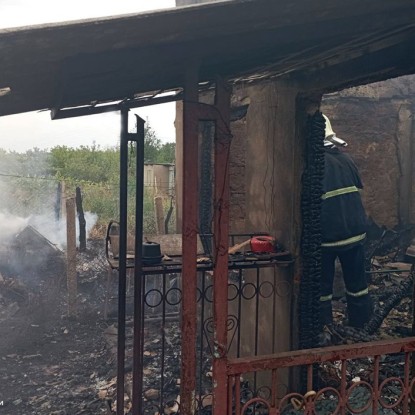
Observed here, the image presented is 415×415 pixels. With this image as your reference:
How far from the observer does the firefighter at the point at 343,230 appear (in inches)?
211

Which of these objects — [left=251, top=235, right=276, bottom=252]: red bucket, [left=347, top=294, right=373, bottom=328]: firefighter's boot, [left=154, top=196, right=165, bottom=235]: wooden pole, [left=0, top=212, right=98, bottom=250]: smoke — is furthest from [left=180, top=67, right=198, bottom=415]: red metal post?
[left=0, top=212, right=98, bottom=250]: smoke

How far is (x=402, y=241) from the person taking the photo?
883 centimetres

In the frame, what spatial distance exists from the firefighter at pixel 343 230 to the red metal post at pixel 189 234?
9.37ft

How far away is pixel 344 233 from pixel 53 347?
4671 millimetres

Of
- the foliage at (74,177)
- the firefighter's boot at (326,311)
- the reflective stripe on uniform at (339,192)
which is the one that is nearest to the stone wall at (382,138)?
the reflective stripe on uniform at (339,192)

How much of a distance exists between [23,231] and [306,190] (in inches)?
313

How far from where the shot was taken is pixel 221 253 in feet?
9.05

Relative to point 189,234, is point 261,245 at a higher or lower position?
lower

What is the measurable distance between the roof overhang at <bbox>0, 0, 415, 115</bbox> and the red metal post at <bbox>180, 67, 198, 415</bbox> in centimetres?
21

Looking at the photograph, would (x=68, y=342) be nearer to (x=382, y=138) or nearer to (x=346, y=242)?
(x=346, y=242)

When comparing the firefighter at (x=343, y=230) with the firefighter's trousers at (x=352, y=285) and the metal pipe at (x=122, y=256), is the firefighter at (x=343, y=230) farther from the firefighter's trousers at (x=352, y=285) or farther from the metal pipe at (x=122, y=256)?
the metal pipe at (x=122, y=256)

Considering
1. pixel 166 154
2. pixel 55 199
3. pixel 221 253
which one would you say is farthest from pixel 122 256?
pixel 166 154

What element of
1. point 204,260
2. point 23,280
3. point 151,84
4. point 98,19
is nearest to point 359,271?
point 204,260

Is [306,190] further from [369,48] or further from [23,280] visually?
[23,280]
